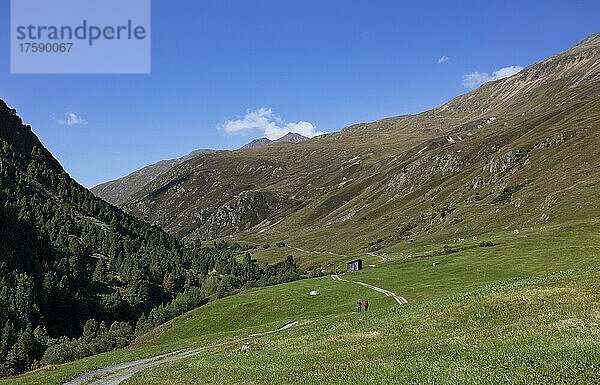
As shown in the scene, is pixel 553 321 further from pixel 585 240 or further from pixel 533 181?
pixel 533 181

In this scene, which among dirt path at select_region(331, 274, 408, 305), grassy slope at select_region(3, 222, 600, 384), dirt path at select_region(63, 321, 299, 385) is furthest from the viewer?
dirt path at select_region(331, 274, 408, 305)

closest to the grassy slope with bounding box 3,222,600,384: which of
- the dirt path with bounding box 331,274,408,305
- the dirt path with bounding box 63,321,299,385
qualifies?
the dirt path with bounding box 63,321,299,385

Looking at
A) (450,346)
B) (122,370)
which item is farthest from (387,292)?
(450,346)

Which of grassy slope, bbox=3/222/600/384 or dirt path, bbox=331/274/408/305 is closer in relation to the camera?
grassy slope, bbox=3/222/600/384

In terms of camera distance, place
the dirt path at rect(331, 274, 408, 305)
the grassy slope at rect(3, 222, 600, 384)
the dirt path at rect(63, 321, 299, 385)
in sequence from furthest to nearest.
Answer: the dirt path at rect(331, 274, 408, 305) < the dirt path at rect(63, 321, 299, 385) < the grassy slope at rect(3, 222, 600, 384)

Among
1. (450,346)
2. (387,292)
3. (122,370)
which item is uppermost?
(450,346)

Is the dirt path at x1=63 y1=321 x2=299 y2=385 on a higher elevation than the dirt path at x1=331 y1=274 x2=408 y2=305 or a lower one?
lower

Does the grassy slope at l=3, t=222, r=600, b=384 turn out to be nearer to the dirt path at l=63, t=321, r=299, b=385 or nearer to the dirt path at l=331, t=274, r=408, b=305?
the dirt path at l=63, t=321, r=299, b=385

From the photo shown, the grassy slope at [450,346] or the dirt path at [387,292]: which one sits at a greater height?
the grassy slope at [450,346]

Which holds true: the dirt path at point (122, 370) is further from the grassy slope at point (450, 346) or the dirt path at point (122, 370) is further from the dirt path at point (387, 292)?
the dirt path at point (387, 292)

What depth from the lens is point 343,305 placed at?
88.2 m

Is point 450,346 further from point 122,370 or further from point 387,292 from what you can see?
point 387,292

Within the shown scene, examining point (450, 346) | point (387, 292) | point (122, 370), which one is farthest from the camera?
point (387, 292)

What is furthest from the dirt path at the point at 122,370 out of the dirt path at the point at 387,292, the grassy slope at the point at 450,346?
the dirt path at the point at 387,292
